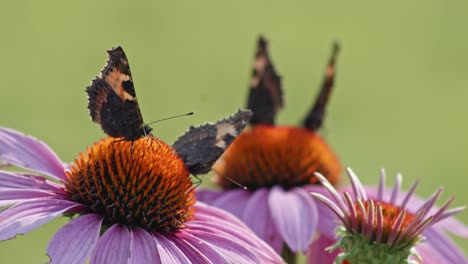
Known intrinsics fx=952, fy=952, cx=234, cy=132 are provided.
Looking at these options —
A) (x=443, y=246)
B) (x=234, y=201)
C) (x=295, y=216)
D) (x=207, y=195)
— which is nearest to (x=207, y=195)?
(x=207, y=195)

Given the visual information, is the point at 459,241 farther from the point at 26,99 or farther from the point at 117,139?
the point at 117,139

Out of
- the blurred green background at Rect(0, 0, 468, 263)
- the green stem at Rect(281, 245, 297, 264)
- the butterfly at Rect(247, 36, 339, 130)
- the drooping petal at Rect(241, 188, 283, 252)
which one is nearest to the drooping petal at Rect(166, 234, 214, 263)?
the drooping petal at Rect(241, 188, 283, 252)

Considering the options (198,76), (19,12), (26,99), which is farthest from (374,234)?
(19,12)

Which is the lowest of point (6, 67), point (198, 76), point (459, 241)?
point (459, 241)

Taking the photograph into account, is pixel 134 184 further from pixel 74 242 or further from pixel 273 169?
pixel 273 169

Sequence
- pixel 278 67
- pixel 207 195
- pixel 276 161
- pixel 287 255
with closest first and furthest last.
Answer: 1. pixel 287 255
2. pixel 207 195
3. pixel 276 161
4. pixel 278 67

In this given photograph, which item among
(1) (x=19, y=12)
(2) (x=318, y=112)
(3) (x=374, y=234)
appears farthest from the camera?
(1) (x=19, y=12)
